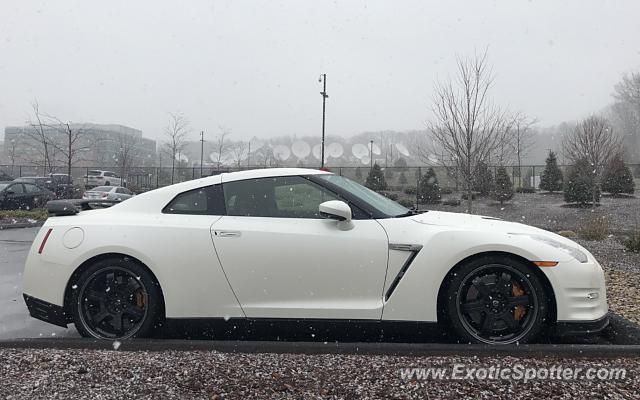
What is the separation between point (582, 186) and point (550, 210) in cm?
191

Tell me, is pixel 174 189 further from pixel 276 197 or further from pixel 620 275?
pixel 620 275

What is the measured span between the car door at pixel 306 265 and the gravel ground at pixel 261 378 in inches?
14.8

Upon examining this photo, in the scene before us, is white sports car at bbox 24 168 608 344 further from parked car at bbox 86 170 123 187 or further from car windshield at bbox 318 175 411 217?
parked car at bbox 86 170 123 187

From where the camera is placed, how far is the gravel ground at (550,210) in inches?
732

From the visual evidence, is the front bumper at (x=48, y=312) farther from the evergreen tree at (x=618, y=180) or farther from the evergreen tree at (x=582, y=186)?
the evergreen tree at (x=618, y=180)

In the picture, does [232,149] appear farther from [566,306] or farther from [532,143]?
[566,306]

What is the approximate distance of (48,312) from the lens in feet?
11.0

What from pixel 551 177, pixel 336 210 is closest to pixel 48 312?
pixel 336 210

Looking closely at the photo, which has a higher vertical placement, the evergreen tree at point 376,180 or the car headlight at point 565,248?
the evergreen tree at point 376,180

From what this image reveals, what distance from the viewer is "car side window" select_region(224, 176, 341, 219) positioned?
3.39 meters

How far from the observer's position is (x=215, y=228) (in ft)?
10.8

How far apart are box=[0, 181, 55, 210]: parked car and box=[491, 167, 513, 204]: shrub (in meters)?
20.7

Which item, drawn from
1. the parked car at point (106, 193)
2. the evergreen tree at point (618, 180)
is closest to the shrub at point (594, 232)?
the evergreen tree at point (618, 180)

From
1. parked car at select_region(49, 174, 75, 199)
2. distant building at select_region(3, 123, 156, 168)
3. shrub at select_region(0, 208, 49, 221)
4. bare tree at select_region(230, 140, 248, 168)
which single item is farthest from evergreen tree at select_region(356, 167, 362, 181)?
shrub at select_region(0, 208, 49, 221)
